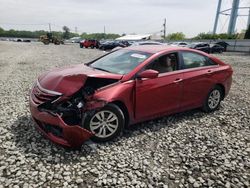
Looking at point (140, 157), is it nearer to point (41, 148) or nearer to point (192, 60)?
point (41, 148)

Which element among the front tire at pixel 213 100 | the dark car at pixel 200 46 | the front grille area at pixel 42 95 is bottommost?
the dark car at pixel 200 46

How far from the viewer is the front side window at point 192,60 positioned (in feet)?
16.8

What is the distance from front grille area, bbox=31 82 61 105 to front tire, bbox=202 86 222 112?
3493mm

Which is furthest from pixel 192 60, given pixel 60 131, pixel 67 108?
pixel 60 131

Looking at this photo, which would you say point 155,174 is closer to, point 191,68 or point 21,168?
point 21,168

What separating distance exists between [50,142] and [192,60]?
11.2 ft

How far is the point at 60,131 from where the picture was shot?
145 inches

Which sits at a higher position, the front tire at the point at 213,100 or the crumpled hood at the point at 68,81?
the crumpled hood at the point at 68,81

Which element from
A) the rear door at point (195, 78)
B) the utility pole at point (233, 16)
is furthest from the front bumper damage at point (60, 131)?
the utility pole at point (233, 16)

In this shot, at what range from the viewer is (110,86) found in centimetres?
400

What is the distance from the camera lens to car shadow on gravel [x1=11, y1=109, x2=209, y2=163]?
3.58 metres

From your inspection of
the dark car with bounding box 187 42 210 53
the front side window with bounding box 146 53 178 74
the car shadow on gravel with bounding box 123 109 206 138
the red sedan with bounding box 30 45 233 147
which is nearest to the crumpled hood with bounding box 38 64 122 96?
the red sedan with bounding box 30 45 233 147

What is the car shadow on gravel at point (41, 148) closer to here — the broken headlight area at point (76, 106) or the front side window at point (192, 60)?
the broken headlight area at point (76, 106)

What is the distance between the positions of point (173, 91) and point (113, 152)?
1.78 meters
